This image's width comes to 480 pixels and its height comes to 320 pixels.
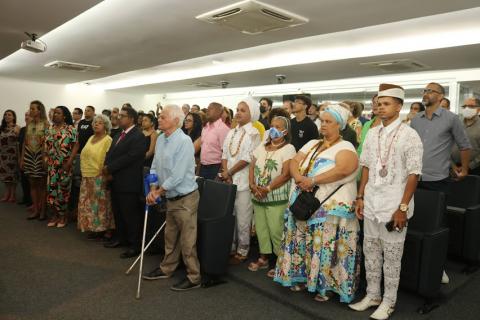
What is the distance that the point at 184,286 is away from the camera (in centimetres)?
319

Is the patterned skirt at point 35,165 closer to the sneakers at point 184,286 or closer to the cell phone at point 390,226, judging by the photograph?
the sneakers at point 184,286

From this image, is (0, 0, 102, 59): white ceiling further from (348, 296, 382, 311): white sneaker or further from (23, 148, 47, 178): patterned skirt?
(348, 296, 382, 311): white sneaker

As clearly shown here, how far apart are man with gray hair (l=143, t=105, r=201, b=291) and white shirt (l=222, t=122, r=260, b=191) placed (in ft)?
2.03

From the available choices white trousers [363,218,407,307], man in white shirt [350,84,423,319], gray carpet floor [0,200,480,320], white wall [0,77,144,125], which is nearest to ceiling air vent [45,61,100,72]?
white wall [0,77,144,125]

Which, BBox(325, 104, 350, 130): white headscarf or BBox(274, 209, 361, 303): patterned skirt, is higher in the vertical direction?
BBox(325, 104, 350, 130): white headscarf

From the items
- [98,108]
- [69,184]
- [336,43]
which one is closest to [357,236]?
[69,184]

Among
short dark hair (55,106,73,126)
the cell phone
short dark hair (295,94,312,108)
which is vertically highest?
short dark hair (295,94,312,108)

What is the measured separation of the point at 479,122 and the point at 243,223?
289cm

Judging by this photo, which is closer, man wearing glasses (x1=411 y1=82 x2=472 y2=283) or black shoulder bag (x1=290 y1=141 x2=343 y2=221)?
black shoulder bag (x1=290 y1=141 x2=343 y2=221)

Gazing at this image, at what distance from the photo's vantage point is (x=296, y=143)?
4.11 meters

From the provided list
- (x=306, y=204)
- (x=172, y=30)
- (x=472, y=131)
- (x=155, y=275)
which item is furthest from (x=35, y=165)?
(x=472, y=131)

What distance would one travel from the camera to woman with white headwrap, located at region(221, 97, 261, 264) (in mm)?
3672

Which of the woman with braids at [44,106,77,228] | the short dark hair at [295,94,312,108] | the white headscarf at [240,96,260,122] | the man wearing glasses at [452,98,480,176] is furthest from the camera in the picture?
the woman with braids at [44,106,77,228]

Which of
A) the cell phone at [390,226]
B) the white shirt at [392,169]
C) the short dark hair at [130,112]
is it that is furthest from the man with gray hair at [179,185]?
the cell phone at [390,226]
